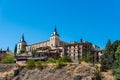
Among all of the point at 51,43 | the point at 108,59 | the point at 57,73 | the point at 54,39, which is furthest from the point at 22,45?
the point at 108,59

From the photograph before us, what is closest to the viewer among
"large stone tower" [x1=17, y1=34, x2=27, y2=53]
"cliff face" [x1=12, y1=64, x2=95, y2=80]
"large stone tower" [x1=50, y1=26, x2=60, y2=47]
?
"cliff face" [x1=12, y1=64, x2=95, y2=80]

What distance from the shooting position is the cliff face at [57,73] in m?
81.9

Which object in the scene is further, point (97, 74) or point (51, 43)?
point (51, 43)

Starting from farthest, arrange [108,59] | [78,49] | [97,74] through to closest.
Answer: [78,49] < [108,59] < [97,74]

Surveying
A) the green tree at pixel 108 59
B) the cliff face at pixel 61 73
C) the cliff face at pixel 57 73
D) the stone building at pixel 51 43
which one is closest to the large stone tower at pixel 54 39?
the stone building at pixel 51 43

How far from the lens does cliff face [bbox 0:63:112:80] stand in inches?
3226

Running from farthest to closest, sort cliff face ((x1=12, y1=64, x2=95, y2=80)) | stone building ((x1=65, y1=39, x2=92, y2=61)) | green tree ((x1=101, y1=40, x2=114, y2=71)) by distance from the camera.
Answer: stone building ((x1=65, y1=39, x2=92, y2=61)), green tree ((x1=101, y1=40, x2=114, y2=71)), cliff face ((x1=12, y1=64, x2=95, y2=80))

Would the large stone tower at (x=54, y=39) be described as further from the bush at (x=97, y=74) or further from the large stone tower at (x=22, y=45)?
the bush at (x=97, y=74)

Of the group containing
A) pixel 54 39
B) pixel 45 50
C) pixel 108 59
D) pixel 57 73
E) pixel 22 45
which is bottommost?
pixel 57 73

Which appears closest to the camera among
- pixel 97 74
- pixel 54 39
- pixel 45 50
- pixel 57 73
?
pixel 97 74

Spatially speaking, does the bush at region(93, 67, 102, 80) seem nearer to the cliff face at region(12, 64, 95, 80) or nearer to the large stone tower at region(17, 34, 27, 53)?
the cliff face at region(12, 64, 95, 80)

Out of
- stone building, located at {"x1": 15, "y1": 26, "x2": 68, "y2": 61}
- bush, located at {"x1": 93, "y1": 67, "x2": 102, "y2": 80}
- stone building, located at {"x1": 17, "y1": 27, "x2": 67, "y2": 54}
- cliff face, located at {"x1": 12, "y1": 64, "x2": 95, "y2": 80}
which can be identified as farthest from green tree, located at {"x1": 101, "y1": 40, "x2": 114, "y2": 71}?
stone building, located at {"x1": 17, "y1": 27, "x2": 67, "y2": 54}

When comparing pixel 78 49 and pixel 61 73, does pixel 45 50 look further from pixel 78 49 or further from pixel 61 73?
pixel 61 73

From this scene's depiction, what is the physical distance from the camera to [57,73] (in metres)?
86.8
